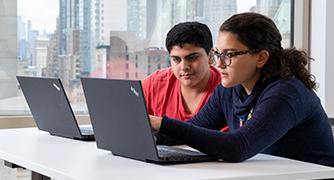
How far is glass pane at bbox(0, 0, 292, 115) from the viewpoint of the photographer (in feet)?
10.5

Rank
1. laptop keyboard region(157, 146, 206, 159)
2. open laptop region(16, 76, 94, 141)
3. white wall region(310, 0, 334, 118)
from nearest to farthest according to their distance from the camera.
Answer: laptop keyboard region(157, 146, 206, 159)
open laptop region(16, 76, 94, 141)
white wall region(310, 0, 334, 118)

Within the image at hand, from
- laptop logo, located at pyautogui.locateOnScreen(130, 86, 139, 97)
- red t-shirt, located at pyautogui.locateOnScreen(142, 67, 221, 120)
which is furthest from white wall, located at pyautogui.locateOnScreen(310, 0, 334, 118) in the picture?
laptop logo, located at pyautogui.locateOnScreen(130, 86, 139, 97)

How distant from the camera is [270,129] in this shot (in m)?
1.79

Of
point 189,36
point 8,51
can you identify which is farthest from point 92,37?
point 189,36

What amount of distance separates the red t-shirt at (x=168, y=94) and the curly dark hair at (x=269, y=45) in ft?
1.97

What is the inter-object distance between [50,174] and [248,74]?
2.44ft

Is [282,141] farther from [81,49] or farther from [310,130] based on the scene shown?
[81,49]

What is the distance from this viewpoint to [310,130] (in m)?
1.96

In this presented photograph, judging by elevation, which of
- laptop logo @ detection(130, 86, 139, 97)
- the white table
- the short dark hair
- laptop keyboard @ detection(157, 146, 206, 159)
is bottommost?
the white table

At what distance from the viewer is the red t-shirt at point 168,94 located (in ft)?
8.55

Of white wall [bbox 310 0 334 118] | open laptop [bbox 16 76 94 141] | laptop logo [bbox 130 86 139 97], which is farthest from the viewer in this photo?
white wall [bbox 310 0 334 118]

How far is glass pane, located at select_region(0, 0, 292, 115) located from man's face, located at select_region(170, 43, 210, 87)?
867mm

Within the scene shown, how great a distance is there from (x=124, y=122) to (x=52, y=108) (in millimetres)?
602

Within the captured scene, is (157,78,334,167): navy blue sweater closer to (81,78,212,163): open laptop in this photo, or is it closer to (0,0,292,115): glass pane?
(81,78,212,163): open laptop
